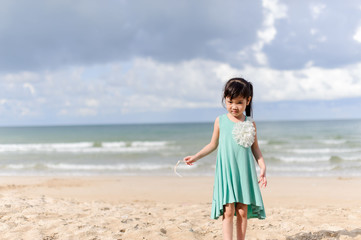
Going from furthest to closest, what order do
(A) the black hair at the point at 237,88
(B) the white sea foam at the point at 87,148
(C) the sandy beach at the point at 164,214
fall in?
(B) the white sea foam at the point at 87,148
(C) the sandy beach at the point at 164,214
(A) the black hair at the point at 237,88

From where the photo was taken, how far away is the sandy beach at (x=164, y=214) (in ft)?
13.7

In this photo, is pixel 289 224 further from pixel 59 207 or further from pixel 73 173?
pixel 73 173

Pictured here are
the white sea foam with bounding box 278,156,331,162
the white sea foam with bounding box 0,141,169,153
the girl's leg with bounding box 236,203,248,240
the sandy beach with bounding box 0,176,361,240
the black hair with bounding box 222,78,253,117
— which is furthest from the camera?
the white sea foam with bounding box 0,141,169,153

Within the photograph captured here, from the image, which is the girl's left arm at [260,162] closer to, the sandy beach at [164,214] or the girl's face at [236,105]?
the girl's face at [236,105]

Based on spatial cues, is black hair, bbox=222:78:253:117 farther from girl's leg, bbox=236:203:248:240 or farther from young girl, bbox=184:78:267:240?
girl's leg, bbox=236:203:248:240

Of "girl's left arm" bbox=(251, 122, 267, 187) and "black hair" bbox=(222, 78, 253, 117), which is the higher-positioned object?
"black hair" bbox=(222, 78, 253, 117)

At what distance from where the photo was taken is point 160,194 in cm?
828

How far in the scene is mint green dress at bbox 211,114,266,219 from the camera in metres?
2.95

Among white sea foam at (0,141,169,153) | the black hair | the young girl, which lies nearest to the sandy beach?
the young girl

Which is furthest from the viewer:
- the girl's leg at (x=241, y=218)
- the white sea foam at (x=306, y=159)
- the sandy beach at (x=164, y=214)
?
the white sea foam at (x=306, y=159)

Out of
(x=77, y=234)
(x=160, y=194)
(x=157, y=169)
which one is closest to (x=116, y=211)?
(x=77, y=234)

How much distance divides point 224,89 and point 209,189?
6257 millimetres

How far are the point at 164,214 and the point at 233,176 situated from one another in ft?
9.45

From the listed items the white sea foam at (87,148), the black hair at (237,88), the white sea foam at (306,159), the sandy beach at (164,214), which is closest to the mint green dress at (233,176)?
the black hair at (237,88)
